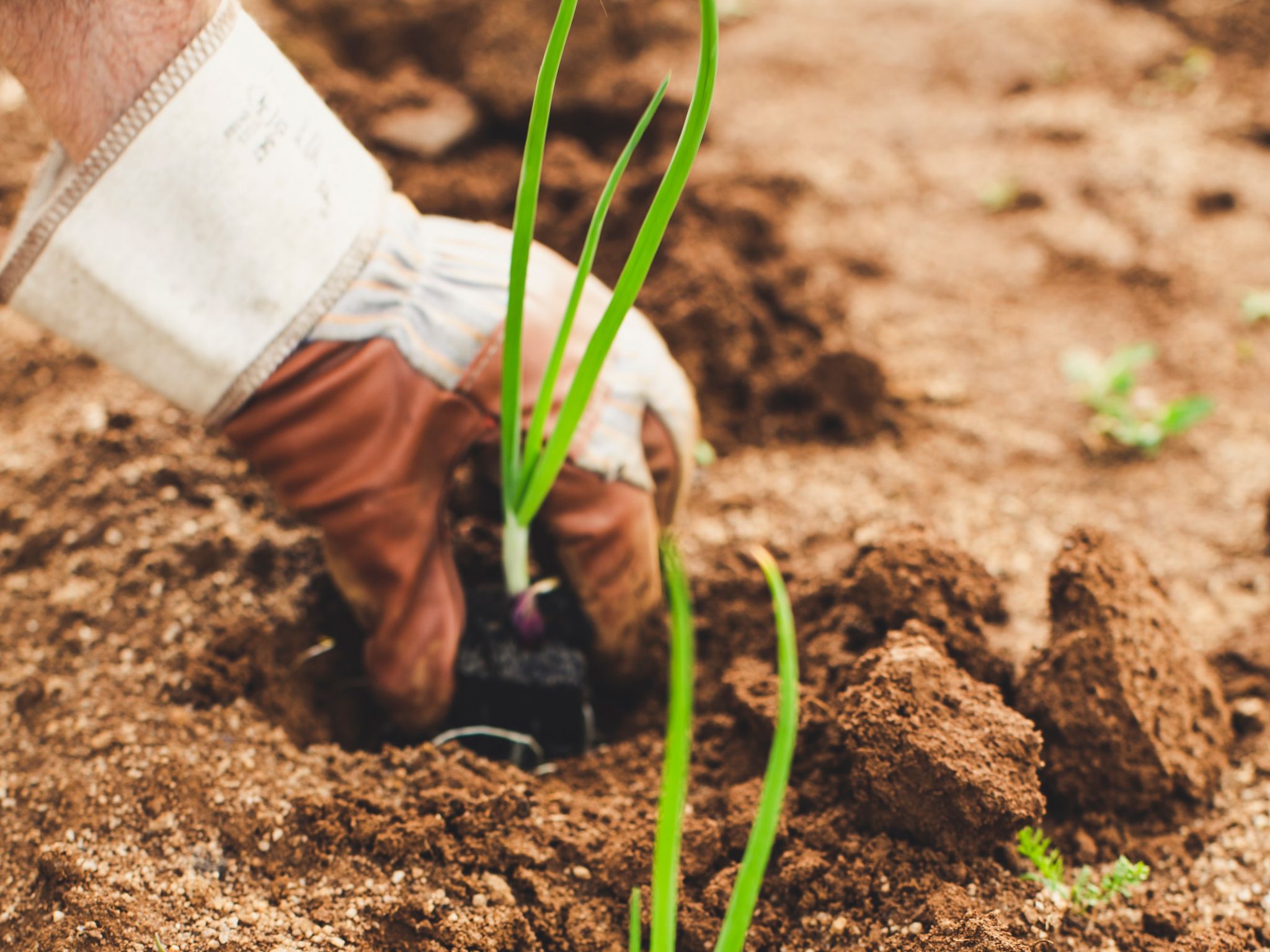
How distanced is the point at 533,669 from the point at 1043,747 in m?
0.61

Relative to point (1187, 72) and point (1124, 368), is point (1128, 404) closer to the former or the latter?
point (1124, 368)

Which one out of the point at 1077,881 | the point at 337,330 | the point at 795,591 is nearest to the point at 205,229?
the point at 337,330

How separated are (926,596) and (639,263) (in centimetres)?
59

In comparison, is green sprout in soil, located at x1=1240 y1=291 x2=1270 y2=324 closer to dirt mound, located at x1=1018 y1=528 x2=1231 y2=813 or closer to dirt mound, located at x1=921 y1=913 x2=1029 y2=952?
dirt mound, located at x1=1018 y1=528 x2=1231 y2=813

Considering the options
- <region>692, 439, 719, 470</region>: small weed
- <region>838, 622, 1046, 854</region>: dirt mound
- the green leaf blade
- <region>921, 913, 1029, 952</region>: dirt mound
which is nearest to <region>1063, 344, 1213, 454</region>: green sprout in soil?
<region>692, 439, 719, 470</region>: small weed

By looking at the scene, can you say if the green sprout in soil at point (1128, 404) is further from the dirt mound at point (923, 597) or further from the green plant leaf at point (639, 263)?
the green plant leaf at point (639, 263)

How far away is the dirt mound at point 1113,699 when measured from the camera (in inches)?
44.2

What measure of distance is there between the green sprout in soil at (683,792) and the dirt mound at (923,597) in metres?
0.47

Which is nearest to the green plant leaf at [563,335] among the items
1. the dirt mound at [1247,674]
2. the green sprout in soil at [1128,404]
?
the dirt mound at [1247,674]

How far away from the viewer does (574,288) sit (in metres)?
1.02

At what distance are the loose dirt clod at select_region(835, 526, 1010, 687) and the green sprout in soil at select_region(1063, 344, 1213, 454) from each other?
2.15ft

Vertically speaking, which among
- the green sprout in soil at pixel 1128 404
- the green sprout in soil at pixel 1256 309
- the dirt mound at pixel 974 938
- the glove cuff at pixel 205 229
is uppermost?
the glove cuff at pixel 205 229

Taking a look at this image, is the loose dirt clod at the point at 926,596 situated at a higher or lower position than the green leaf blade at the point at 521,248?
lower

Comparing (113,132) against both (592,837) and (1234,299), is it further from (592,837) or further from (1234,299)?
(1234,299)
